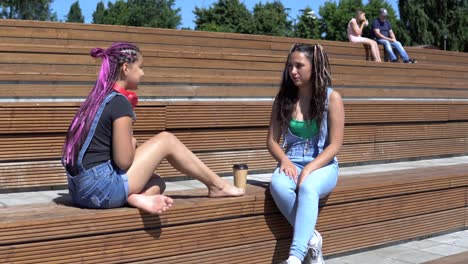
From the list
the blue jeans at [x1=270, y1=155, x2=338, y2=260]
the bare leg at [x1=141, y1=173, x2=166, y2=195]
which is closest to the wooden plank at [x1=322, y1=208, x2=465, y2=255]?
the blue jeans at [x1=270, y1=155, x2=338, y2=260]

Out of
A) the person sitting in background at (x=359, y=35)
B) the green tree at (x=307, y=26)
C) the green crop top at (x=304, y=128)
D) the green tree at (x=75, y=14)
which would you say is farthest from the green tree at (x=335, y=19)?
the green crop top at (x=304, y=128)

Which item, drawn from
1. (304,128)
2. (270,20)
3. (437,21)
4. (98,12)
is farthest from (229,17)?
(304,128)

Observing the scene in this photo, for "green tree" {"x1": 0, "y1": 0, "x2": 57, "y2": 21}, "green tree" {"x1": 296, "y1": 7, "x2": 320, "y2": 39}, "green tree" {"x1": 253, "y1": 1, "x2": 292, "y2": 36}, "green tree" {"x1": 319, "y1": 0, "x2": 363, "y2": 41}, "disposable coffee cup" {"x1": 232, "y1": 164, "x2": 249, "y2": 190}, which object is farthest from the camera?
"green tree" {"x1": 319, "y1": 0, "x2": 363, "y2": 41}

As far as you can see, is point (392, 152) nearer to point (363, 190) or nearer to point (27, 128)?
point (363, 190)

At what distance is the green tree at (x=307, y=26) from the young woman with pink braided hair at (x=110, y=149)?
48.8 metres

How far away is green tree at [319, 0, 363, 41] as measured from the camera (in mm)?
58125

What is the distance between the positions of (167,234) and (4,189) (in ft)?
5.76

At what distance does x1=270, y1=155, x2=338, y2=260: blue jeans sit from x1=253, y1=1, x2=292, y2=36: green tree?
44.3 meters

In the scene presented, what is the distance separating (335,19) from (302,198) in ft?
182

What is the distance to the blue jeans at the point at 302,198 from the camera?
4.30 meters

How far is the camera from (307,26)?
54.6m

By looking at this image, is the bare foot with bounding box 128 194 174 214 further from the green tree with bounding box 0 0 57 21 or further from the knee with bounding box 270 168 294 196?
the green tree with bounding box 0 0 57 21

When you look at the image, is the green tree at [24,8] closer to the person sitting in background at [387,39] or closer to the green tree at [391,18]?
the green tree at [391,18]

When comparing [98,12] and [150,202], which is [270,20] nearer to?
[98,12]
